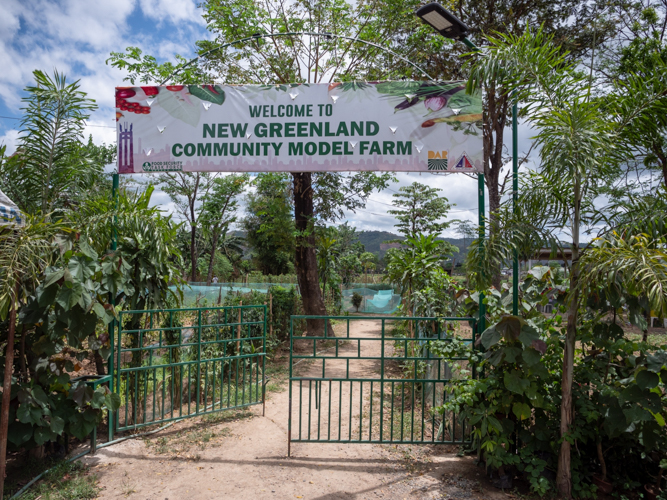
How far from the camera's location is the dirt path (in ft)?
12.5

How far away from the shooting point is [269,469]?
4.26 m

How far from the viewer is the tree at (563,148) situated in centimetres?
345

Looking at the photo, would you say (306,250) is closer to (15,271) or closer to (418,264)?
(418,264)

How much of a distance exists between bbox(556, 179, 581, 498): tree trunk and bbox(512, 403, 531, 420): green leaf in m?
0.28

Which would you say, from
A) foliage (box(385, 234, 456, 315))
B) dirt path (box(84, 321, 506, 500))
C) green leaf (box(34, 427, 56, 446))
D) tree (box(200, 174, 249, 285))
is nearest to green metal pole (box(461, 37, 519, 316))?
dirt path (box(84, 321, 506, 500))

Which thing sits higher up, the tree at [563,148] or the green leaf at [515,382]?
the tree at [563,148]

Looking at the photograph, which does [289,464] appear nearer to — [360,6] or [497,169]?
[360,6]

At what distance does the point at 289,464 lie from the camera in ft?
14.3

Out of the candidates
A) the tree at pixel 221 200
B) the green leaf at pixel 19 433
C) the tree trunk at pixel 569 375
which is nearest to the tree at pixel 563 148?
the tree trunk at pixel 569 375

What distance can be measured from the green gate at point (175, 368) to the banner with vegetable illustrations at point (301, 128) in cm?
184

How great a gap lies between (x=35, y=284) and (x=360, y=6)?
10313mm

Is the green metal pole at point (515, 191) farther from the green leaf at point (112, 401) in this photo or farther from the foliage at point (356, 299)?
the foliage at point (356, 299)

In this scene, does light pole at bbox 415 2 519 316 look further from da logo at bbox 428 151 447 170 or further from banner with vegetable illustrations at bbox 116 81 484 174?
da logo at bbox 428 151 447 170

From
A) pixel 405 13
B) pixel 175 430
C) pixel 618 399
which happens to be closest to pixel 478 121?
pixel 618 399
